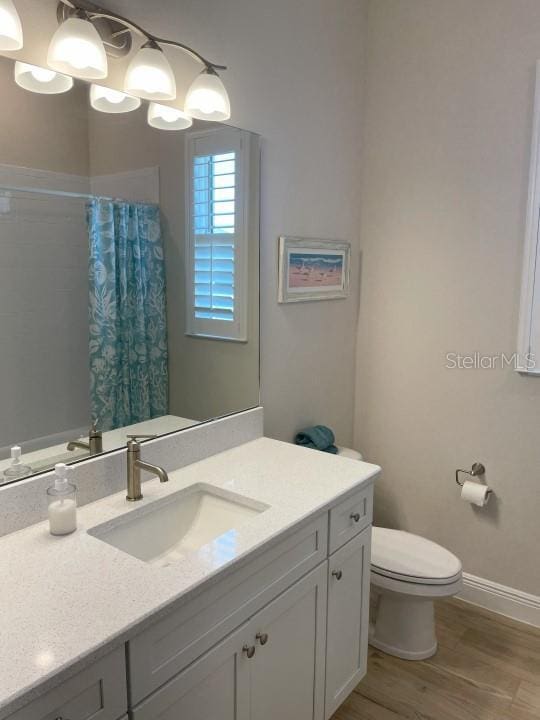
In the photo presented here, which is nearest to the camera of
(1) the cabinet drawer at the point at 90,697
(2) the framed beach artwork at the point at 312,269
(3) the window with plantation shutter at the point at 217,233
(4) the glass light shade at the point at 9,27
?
(1) the cabinet drawer at the point at 90,697

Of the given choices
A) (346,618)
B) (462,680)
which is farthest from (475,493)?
(346,618)

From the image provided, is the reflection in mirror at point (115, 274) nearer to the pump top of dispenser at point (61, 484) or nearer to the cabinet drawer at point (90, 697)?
the pump top of dispenser at point (61, 484)

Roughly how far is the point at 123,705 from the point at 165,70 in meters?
1.61

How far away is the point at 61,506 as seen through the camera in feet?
4.49

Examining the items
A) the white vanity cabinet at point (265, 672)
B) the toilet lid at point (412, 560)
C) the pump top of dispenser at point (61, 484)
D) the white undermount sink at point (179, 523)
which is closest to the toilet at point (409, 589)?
the toilet lid at point (412, 560)

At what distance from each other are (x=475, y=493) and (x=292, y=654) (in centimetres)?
134

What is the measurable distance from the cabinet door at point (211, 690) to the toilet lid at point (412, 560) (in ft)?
3.23

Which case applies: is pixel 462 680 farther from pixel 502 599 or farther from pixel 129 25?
pixel 129 25

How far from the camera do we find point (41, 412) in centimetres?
150

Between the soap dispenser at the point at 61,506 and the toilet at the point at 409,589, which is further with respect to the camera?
the toilet at the point at 409,589

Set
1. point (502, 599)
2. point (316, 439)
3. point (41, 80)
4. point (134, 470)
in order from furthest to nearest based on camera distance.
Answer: point (502, 599) < point (316, 439) < point (134, 470) < point (41, 80)

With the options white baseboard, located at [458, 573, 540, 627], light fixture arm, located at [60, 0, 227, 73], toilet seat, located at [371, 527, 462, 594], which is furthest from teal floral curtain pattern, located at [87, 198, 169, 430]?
white baseboard, located at [458, 573, 540, 627]

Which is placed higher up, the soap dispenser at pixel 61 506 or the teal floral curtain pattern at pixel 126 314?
the teal floral curtain pattern at pixel 126 314

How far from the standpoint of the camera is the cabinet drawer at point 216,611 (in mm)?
1116
